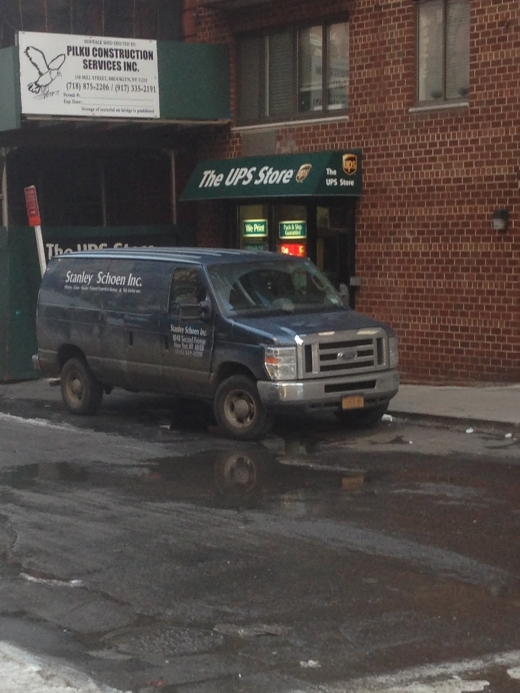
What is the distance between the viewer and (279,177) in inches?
712

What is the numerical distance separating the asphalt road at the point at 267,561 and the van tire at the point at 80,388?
1783 millimetres

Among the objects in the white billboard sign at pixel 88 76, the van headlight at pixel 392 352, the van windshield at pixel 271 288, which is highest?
the white billboard sign at pixel 88 76

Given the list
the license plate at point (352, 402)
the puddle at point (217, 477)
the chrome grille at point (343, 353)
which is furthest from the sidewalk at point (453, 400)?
the puddle at point (217, 477)

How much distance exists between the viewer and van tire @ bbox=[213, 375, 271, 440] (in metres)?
12.2

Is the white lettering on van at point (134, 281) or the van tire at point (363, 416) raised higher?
the white lettering on van at point (134, 281)

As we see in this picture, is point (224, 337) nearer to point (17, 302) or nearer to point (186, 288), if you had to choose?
point (186, 288)

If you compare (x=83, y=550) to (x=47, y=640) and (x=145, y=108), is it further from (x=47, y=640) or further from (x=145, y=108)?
(x=145, y=108)

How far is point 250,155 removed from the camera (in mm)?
19203

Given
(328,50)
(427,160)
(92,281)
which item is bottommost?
(92,281)

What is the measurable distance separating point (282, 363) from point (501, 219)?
206 inches

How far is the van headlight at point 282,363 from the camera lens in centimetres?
1184

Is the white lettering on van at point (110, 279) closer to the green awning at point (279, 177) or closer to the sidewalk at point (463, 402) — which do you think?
the sidewalk at point (463, 402)

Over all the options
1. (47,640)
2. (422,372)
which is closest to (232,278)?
(422,372)

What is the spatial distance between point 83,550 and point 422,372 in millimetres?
9777
